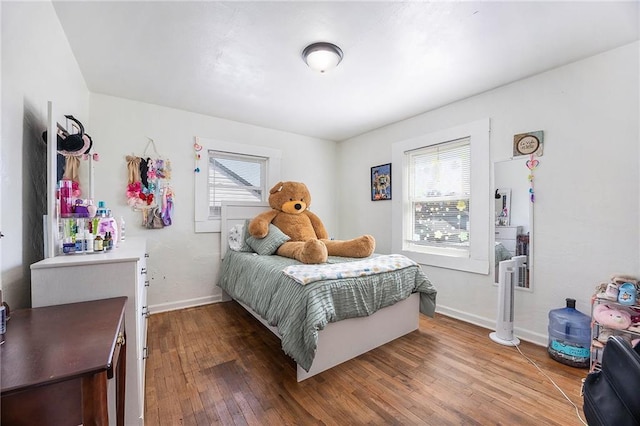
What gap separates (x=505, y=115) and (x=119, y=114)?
384 centimetres

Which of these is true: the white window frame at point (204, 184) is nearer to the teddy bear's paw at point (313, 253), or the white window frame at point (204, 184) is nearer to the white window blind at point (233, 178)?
the white window blind at point (233, 178)

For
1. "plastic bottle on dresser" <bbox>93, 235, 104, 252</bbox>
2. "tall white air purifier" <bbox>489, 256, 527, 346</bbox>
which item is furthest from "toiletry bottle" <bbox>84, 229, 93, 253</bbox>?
"tall white air purifier" <bbox>489, 256, 527, 346</bbox>

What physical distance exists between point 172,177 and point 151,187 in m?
0.25

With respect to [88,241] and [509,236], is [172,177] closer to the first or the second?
[88,241]

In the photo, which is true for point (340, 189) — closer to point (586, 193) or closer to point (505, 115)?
point (505, 115)

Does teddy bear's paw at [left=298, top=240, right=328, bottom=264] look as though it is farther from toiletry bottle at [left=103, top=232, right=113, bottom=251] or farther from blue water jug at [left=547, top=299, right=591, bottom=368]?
blue water jug at [left=547, top=299, right=591, bottom=368]

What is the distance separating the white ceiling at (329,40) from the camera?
5.08 feet

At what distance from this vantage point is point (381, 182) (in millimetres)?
3648

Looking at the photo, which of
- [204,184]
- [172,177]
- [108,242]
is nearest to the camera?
[108,242]

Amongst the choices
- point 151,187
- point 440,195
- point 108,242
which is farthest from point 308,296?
point 151,187

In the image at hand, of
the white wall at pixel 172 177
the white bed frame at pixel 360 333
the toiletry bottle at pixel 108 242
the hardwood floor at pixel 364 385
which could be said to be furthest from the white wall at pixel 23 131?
the white bed frame at pixel 360 333

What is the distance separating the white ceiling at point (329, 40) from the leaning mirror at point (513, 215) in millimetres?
827

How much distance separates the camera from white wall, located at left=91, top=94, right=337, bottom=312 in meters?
2.69

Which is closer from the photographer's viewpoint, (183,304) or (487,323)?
(487,323)
